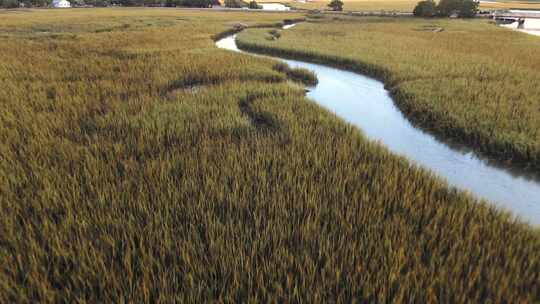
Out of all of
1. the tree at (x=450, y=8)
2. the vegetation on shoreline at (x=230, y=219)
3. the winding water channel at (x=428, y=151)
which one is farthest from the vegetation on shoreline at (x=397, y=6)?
the vegetation on shoreline at (x=230, y=219)

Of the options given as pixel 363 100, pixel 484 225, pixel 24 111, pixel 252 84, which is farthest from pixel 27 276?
pixel 363 100

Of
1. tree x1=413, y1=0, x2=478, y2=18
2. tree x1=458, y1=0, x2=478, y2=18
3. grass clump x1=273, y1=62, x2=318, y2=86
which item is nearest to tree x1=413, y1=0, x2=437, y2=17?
tree x1=413, y1=0, x2=478, y2=18

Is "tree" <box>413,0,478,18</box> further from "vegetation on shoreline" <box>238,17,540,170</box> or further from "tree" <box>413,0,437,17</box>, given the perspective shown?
"vegetation on shoreline" <box>238,17,540,170</box>

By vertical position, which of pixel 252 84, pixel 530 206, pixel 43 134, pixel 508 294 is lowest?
pixel 530 206

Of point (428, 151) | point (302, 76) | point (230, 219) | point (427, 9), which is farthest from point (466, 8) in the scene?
point (230, 219)

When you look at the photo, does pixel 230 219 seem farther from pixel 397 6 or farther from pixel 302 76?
pixel 397 6

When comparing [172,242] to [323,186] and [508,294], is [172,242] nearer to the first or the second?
[323,186]
